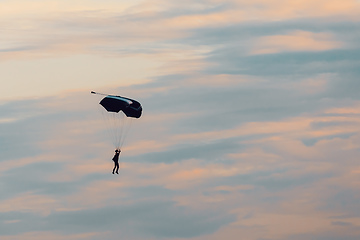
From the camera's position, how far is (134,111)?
88.3 m

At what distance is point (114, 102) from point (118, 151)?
8923 millimetres

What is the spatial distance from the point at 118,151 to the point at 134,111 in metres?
7.96

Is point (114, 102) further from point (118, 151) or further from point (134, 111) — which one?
point (118, 151)

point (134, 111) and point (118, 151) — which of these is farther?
point (134, 111)

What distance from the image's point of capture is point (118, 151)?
82.8m

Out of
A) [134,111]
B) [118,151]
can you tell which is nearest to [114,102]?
[134,111]

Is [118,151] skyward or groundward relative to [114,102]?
groundward

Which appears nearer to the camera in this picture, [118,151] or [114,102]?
[118,151]

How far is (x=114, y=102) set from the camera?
8850 cm

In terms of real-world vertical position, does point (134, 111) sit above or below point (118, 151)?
above

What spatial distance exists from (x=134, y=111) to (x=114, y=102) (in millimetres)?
3184
